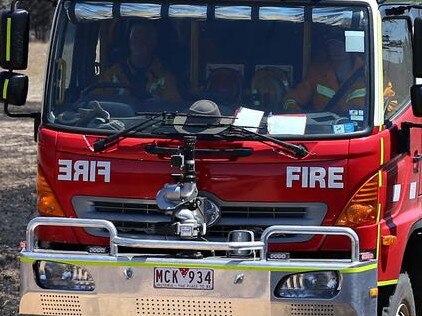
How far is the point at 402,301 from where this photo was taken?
22.5 feet

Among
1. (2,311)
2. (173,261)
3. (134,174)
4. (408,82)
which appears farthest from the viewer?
(2,311)

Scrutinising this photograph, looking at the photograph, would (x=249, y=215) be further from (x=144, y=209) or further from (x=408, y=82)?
(x=408, y=82)

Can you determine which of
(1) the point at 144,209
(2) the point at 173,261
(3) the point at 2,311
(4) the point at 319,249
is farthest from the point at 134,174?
(3) the point at 2,311

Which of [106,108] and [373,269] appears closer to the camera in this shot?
[373,269]

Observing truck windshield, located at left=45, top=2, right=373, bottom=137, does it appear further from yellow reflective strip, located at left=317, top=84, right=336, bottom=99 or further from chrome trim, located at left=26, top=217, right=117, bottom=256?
chrome trim, located at left=26, top=217, right=117, bottom=256

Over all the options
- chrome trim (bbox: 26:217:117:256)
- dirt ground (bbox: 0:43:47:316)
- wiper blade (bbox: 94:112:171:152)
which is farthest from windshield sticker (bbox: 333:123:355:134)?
dirt ground (bbox: 0:43:47:316)

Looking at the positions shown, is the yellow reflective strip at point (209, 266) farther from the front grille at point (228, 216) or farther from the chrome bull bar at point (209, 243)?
the front grille at point (228, 216)

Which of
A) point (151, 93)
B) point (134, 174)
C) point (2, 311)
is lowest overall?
point (2, 311)

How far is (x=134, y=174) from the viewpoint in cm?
648

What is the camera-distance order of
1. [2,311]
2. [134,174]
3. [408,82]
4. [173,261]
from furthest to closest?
1. [2,311]
2. [408,82]
3. [134,174]
4. [173,261]

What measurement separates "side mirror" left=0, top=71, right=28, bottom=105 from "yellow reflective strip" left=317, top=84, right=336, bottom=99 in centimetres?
184

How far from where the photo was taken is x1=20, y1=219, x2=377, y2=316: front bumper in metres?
6.00

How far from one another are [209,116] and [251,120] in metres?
0.24

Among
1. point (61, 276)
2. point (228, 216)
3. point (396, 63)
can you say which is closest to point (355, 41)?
point (396, 63)
